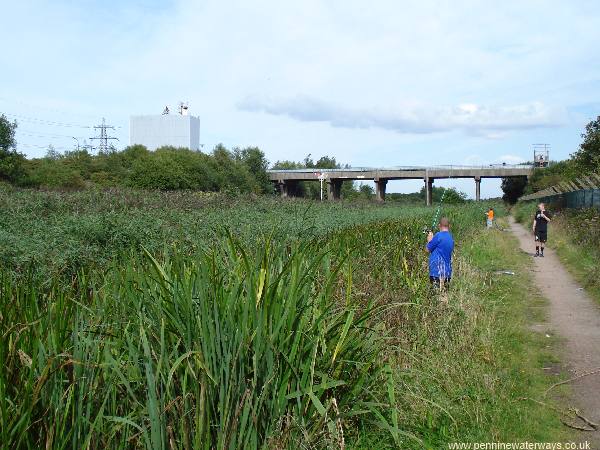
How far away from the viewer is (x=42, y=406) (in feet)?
10.7

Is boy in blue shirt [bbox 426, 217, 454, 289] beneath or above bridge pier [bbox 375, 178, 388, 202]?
beneath

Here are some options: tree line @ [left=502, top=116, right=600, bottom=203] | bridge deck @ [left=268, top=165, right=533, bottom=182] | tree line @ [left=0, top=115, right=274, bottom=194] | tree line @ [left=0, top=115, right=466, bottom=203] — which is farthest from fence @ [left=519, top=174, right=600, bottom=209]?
bridge deck @ [left=268, top=165, right=533, bottom=182]

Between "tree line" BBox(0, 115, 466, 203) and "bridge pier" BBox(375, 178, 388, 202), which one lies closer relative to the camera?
"tree line" BBox(0, 115, 466, 203)

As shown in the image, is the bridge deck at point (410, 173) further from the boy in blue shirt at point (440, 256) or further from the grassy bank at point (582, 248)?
the boy in blue shirt at point (440, 256)

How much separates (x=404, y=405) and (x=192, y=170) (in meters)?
70.0

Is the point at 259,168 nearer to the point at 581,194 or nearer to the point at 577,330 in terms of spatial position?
the point at 581,194

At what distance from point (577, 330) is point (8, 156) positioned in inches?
2883

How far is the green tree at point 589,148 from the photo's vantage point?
1590 inches

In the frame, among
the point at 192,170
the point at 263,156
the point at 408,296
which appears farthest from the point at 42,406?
the point at 263,156

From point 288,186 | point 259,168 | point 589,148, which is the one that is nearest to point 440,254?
point 589,148

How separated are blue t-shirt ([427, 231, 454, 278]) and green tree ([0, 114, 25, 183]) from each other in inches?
2763

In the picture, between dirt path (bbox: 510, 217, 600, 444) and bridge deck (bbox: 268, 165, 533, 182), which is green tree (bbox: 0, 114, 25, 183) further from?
dirt path (bbox: 510, 217, 600, 444)

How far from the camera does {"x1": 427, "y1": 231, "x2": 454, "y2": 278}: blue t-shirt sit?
958 centimetres

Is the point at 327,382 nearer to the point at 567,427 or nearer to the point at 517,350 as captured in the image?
the point at 567,427
